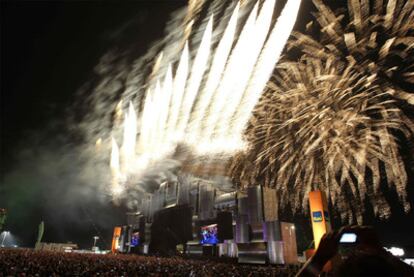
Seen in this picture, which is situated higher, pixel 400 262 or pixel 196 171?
pixel 196 171

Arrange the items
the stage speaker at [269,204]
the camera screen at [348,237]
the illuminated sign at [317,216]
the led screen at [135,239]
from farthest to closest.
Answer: the led screen at [135,239] → the stage speaker at [269,204] → the illuminated sign at [317,216] → the camera screen at [348,237]

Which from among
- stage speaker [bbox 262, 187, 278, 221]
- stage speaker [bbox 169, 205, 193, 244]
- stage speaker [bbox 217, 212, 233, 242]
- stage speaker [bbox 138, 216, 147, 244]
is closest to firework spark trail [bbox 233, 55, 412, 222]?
stage speaker [bbox 262, 187, 278, 221]

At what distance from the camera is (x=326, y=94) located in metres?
14.7

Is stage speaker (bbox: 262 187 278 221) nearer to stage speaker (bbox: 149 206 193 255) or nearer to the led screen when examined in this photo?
stage speaker (bbox: 149 206 193 255)

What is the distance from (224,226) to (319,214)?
12429 millimetres

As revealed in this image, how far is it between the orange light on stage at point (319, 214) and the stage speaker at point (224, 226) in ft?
37.1

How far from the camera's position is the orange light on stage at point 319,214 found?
16203mm

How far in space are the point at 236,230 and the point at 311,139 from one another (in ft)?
42.3

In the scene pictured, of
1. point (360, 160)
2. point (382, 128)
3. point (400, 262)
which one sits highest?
point (382, 128)

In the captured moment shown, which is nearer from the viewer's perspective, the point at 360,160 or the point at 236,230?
the point at 360,160

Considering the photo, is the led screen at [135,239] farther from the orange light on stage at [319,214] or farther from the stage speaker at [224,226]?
the orange light on stage at [319,214]

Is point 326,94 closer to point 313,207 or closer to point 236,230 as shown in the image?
point 313,207

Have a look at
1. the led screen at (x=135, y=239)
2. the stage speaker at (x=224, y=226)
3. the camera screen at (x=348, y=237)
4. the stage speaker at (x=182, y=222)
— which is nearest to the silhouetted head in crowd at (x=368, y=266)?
the camera screen at (x=348, y=237)

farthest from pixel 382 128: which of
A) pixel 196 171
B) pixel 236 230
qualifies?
pixel 196 171
